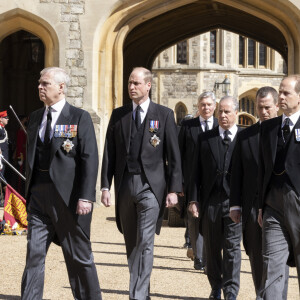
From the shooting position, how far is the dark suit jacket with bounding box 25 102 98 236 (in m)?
5.77

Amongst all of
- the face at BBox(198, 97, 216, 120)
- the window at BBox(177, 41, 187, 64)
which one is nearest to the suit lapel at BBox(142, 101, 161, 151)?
the face at BBox(198, 97, 216, 120)

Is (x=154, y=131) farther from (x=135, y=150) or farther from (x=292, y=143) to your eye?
(x=292, y=143)

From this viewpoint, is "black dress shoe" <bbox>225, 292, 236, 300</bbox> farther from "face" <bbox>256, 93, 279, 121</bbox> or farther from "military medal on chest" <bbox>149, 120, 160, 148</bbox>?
"face" <bbox>256, 93, 279, 121</bbox>

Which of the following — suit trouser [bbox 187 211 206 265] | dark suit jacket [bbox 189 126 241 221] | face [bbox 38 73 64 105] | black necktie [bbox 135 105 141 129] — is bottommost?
suit trouser [bbox 187 211 206 265]

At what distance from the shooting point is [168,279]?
827 cm

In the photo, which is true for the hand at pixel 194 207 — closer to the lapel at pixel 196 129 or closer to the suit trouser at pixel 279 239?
the suit trouser at pixel 279 239

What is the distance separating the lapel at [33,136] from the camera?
5.84m

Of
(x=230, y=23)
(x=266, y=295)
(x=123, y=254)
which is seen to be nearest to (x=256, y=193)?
(x=266, y=295)

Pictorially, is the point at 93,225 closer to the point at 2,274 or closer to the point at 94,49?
the point at 94,49

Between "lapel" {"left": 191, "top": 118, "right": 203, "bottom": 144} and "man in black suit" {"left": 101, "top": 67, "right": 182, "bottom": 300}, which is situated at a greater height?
"lapel" {"left": 191, "top": 118, "right": 203, "bottom": 144}

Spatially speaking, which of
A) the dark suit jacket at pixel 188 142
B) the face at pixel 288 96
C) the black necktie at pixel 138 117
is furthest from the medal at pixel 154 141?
the dark suit jacket at pixel 188 142

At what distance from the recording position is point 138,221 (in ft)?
21.6

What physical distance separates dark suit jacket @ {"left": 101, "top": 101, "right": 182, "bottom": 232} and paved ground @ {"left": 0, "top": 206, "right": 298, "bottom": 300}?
3.61 feet

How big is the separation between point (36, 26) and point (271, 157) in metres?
11.5
